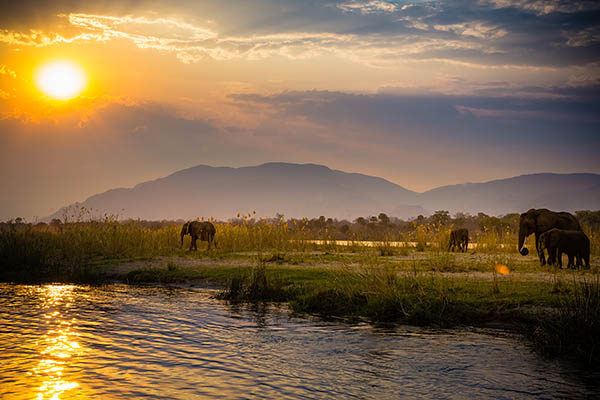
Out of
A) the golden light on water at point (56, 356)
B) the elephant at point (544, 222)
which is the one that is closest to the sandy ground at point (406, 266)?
the elephant at point (544, 222)

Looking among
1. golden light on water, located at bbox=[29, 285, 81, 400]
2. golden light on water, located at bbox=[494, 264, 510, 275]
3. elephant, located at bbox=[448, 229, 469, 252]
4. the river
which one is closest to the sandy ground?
golden light on water, located at bbox=[494, 264, 510, 275]

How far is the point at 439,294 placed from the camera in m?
13.6

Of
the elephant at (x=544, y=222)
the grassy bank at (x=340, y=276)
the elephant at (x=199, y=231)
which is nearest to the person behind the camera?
the grassy bank at (x=340, y=276)

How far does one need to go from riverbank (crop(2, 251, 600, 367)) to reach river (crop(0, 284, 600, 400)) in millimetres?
762

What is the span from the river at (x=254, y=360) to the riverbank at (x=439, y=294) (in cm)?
76

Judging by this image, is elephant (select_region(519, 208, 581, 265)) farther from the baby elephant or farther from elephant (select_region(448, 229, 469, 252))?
elephant (select_region(448, 229, 469, 252))

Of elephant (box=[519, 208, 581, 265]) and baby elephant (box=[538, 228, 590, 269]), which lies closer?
baby elephant (box=[538, 228, 590, 269])

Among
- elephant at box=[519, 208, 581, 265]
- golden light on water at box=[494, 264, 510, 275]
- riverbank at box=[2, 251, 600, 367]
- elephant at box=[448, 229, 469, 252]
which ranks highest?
elephant at box=[519, 208, 581, 265]

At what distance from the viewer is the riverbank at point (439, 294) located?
10.4m

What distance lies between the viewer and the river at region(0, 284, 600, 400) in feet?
Result: 26.7

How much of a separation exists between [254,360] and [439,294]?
5795 millimetres

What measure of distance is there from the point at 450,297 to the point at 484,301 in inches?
32.3

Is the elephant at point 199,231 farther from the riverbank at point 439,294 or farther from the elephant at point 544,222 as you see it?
the elephant at point 544,222

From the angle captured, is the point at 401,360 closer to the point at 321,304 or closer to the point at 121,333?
the point at 321,304
